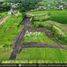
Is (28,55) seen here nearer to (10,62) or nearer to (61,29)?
(10,62)

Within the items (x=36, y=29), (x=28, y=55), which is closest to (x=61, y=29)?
(x=36, y=29)

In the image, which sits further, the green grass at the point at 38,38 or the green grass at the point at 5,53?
the green grass at the point at 38,38

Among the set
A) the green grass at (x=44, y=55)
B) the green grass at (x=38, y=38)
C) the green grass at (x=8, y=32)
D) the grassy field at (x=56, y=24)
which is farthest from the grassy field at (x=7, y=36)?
the grassy field at (x=56, y=24)

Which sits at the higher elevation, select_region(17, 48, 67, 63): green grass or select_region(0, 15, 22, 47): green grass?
select_region(17, 48, 67, 63): green grass

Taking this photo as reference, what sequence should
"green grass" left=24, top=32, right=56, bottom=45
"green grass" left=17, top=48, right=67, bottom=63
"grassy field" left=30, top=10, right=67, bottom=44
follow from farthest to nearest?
"grassy field" left=30, top=10, right=67, bottom=44
"green grass" left=24, top=32, right=56, bottom=45
"green grass" left=17, top=48, right=67, bottom=63

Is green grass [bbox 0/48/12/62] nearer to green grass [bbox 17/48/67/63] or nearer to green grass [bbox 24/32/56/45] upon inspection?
green grass [bbox 17/48/67/63]

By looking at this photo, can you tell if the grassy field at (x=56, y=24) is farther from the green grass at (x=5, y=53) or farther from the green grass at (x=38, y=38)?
the green grass at (x=5, y=53)

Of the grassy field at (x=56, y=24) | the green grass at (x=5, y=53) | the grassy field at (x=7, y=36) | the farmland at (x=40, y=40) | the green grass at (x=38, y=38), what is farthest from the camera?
the grassy field at (x=56, y=24)

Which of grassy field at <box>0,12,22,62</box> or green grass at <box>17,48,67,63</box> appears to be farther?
grassy field at <box>0,12,22,62</box>

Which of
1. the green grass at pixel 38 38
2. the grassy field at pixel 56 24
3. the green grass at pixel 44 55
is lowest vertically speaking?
the grassy field at pixel 56 24

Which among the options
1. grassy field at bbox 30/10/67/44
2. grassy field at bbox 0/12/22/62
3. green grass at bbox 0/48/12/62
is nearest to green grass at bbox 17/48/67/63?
green grass at bbox 0/48/12/62
